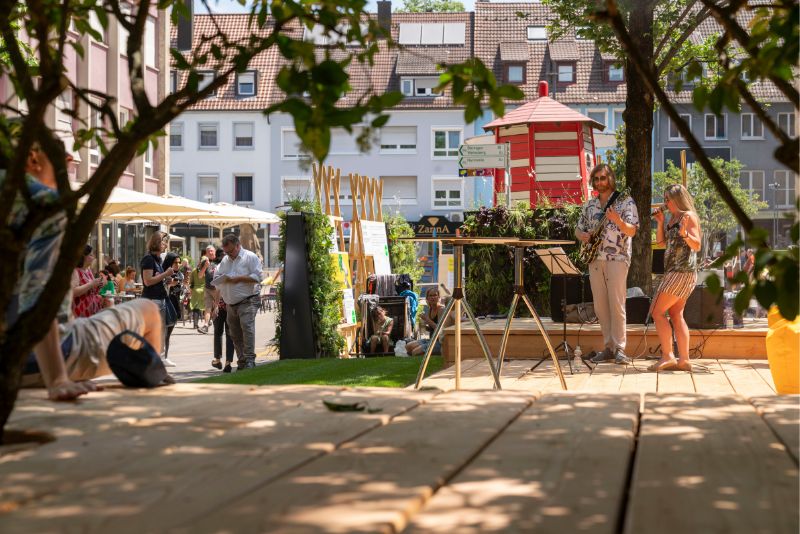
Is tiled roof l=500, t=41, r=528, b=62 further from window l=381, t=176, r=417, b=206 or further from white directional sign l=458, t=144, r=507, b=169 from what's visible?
white directional sign l=458, t=144, r=507, b=169

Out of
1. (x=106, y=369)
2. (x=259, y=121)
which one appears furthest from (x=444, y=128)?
(x=106, y=369)

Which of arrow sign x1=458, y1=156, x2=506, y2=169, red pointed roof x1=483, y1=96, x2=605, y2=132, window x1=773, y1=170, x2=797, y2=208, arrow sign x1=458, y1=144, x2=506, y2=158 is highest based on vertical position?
window x1=773, y1=170, x2=797, y2=208

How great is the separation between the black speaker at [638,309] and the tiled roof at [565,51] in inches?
1986

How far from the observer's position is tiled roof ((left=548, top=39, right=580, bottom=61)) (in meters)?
64.0

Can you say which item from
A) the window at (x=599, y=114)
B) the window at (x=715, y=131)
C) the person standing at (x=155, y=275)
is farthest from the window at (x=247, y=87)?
the person standing at (x=155, y=275)

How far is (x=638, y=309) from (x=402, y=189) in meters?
49.4

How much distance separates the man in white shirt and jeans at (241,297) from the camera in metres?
15.9

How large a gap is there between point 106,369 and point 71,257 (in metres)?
2.13

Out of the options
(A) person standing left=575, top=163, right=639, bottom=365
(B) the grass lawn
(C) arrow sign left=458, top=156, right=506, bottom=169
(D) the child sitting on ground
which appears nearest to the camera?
(A) person standing left=575, top=163, right=639, bottom=365

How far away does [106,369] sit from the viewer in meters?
5.76

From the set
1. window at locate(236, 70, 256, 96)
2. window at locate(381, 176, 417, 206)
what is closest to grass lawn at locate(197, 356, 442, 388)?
window at locate(381, 176, 417, 206)

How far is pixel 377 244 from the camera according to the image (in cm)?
2120

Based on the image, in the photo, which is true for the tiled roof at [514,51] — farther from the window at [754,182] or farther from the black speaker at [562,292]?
the black speaker at [562,292]

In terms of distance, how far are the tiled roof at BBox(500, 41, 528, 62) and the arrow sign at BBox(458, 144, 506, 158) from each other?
151 ft
